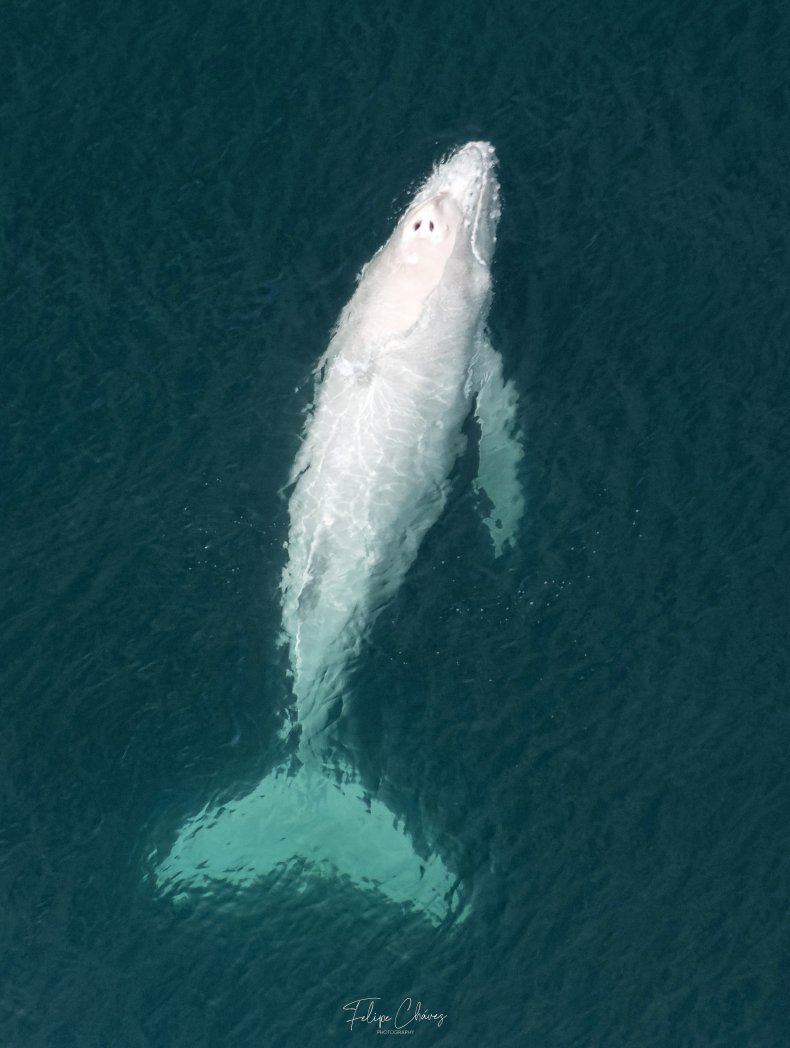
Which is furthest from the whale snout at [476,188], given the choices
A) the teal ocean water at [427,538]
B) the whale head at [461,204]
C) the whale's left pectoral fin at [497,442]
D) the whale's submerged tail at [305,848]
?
the whale's submerged tail at [305,848]

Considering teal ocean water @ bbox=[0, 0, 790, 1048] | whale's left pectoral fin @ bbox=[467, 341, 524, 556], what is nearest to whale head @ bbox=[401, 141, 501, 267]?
teal ocean water @ bbox=[0, 0, 790, 1048]

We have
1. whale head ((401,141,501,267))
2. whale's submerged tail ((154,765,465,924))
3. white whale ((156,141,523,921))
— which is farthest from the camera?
whale head ((401,141,501,267))

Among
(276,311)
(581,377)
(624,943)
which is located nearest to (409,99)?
(276,311)

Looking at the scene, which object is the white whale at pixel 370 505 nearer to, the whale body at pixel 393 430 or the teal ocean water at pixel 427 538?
the whale body at pixel 393 430

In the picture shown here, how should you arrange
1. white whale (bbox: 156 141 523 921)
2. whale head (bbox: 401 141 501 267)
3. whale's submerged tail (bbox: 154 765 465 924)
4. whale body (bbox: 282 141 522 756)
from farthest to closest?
whale head (bbox: 401 141 501 267) → whale body (bbox: 282 141 522 756) → white whale (bbox: 156 141 523 921) → whale's submerged tail (bbox: 154 765 465 924)

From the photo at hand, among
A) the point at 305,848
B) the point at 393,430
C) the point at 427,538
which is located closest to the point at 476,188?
the point at 393,430

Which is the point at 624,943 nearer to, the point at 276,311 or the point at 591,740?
the point at 591,740

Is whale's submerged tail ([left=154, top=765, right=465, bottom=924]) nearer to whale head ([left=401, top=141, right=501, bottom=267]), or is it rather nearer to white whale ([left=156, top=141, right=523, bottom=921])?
white whale ([left=156, top=141, right=523, bottom=921])
